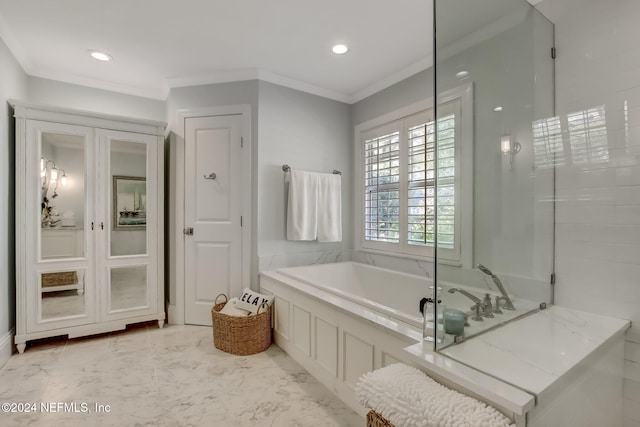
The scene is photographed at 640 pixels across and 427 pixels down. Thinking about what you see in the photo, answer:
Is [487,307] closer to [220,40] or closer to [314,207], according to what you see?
[314,207]

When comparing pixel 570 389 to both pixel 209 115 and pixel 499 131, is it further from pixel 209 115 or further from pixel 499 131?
pixel 209 115

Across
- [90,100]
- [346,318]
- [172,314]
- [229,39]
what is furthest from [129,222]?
[346,318]

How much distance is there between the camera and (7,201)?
2291mm

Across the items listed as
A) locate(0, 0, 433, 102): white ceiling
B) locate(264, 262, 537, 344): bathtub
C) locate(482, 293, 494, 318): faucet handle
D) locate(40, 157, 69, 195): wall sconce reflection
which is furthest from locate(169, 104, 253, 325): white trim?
locate(482, 293, 494, 318): faucet handle

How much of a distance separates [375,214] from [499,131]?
5.49ft

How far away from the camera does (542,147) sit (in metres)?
1.66

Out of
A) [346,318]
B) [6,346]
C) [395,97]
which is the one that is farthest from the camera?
[395,97]

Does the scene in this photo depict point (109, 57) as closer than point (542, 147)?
No

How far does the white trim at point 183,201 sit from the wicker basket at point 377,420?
1.91m

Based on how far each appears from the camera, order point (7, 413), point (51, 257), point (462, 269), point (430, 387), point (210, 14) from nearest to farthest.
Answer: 1. point (430, 387)
2. point (462, 269)
3. point (7, 413)
4. point (210, 14)
5. point (51, 257)

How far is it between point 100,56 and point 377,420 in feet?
10.7

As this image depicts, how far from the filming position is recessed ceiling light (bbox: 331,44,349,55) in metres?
2.39

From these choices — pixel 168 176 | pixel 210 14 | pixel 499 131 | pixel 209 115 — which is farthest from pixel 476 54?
pixel 168 176

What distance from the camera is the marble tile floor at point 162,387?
162 cm
